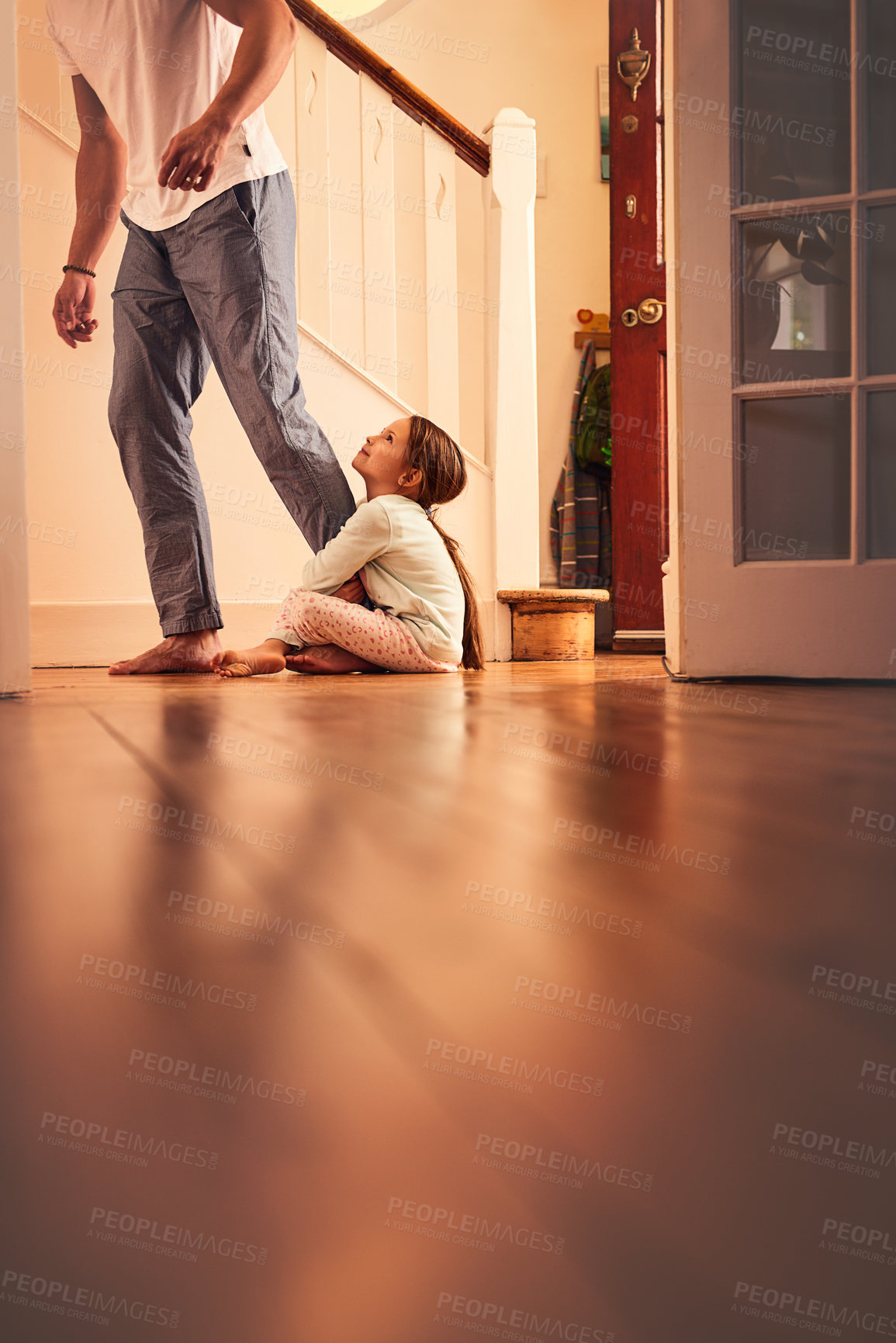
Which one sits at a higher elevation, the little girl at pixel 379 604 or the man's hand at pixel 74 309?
the man's hand at pixel 74 309

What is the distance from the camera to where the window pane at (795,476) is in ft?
4.87

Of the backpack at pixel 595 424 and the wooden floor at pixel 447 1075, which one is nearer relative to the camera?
the wooden floor at pixel 447 1075

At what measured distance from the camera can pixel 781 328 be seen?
1.51 m

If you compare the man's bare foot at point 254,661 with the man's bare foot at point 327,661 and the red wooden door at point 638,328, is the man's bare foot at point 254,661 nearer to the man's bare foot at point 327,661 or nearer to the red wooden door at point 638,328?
the man's bare foot at point 327,661

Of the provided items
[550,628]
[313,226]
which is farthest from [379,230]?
[550,628]

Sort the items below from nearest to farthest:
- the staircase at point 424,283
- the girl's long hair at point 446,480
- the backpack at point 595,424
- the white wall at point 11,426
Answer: the white wall at point 11,426 → the girl's long hair at point 446,480 → the staircase at point 424,283 → the backpack at point 595,424

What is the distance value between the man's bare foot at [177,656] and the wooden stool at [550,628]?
0.82 m

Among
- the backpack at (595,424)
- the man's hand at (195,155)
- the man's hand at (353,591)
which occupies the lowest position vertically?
the man's hand at (353,591)

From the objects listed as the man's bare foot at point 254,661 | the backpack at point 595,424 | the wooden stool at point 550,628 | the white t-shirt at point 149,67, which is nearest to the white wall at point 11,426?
the man's bare foot at point 254,661

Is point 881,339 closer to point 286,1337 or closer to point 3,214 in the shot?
point 3,214

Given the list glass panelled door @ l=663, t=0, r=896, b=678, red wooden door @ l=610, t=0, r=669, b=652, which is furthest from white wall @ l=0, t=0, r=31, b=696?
red wooden door @ l=610, t=0, r=669, b=652

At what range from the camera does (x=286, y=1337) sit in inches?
4.8

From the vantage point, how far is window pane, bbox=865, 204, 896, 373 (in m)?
1.46

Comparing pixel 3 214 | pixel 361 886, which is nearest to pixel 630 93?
pixel 3 214
